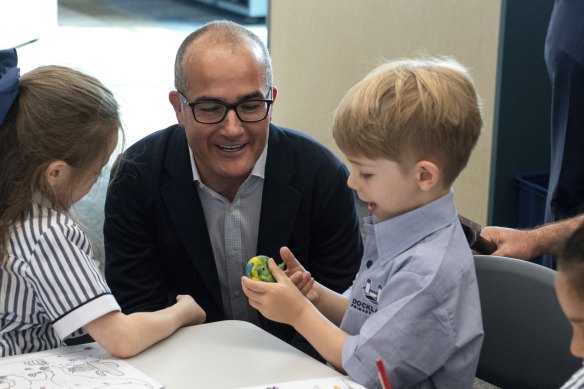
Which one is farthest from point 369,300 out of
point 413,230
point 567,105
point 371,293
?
point 567,105

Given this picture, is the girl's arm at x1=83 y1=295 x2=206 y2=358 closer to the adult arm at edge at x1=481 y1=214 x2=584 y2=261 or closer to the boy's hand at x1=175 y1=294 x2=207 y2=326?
the boy's hand at x1=175 y1=294 x2=207 y2=326

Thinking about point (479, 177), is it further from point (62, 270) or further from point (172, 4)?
point (172, 4)

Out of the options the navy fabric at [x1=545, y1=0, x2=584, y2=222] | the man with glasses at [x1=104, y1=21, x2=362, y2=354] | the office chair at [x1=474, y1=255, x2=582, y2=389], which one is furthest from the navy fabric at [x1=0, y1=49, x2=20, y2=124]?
the navy fabric at [x1=545, y1=0, x2=584, y2=222]

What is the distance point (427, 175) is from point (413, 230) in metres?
0.10

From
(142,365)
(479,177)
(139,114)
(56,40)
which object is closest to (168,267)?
(142,365)

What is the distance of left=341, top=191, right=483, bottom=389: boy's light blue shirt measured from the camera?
1.51 metres

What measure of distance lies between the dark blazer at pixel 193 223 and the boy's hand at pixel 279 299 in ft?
1.66

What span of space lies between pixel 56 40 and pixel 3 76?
268 inches

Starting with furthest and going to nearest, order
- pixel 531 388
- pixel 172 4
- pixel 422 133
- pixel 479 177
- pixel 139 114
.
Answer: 1. pixel 172 4
2. pixel 139 114
3. pixel 479 177
4. pixel 531 388
5. pixel 422 133

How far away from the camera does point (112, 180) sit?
7.08 feet

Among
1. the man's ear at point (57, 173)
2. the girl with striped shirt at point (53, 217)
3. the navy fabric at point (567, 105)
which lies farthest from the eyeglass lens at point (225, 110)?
the navy fabric at point (567, 105)

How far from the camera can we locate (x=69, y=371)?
1568 millimetres

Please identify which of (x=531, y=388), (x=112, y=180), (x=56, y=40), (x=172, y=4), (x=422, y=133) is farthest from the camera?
(x=172, y=4)

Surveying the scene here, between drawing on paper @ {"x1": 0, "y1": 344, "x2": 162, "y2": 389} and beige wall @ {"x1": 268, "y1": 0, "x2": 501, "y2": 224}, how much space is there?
7.71ft
